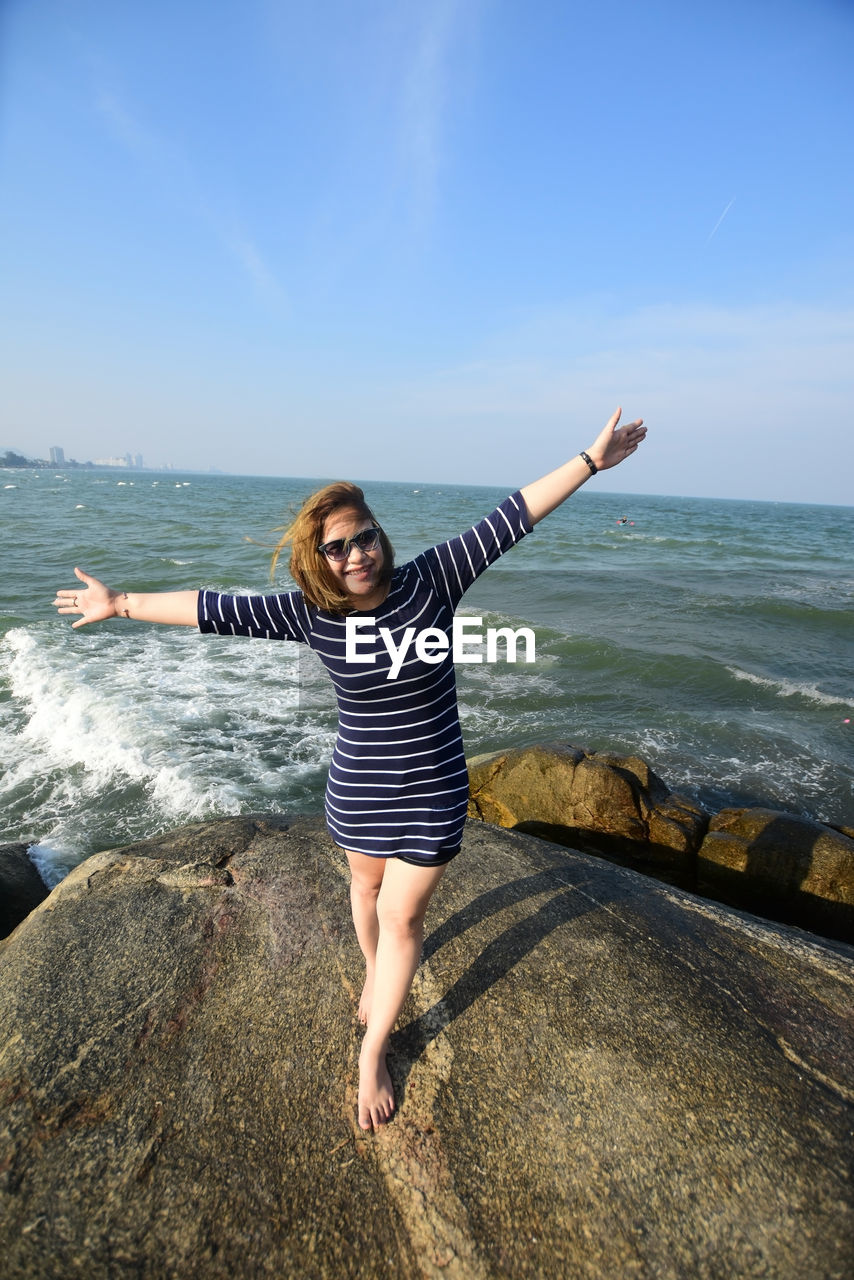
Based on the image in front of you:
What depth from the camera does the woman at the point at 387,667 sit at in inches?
86.6

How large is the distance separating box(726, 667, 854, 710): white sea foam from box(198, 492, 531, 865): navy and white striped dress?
11.3 meters

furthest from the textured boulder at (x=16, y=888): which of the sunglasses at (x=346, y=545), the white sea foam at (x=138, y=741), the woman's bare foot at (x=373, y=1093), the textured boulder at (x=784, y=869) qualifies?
the textured boulder at (x=784, y=869)

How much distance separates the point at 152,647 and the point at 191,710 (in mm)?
3943

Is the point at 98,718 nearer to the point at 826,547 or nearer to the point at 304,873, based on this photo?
the point at 304,873

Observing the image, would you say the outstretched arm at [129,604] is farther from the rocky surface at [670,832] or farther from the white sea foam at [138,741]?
the rocky surface at [670,832]

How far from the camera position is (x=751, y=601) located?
20.2m


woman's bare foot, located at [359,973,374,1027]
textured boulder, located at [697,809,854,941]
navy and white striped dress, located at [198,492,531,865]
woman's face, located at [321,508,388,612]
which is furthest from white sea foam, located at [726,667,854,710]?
woman's face, located at [321,508,388,612]

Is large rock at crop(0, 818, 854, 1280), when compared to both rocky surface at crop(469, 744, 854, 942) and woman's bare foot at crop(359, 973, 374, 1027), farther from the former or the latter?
rocky surface at crop(469, 744, 854, 942)

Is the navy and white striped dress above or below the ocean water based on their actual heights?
above

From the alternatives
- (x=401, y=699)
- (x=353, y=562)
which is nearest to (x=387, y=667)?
(x=401, y=699)

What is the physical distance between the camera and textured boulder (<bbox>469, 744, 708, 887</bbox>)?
19.3ft

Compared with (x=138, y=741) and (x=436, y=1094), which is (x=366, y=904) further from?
(x=138, y=741)

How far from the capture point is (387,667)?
7.24 ft

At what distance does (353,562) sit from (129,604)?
1.03 metres
